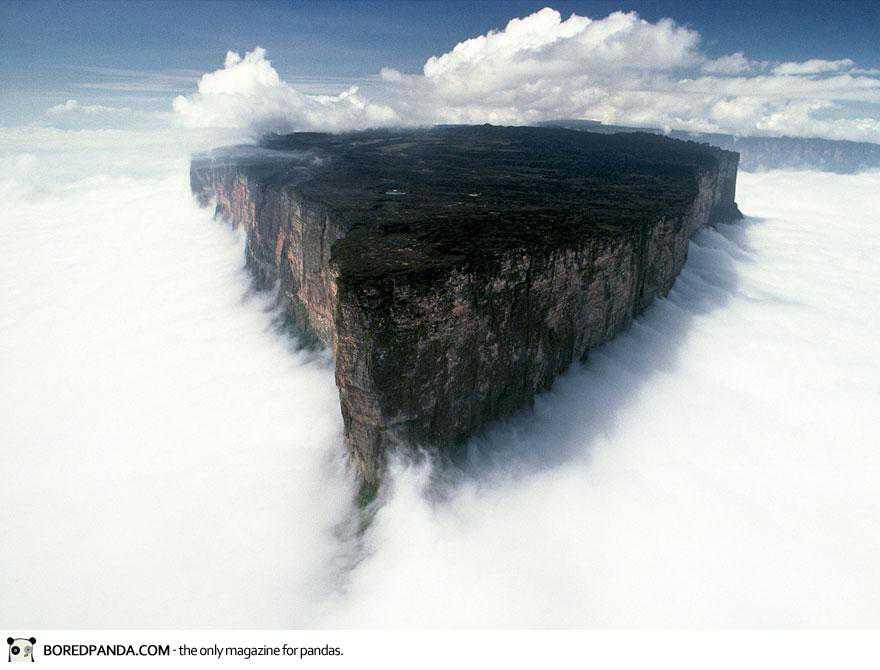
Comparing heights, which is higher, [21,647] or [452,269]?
[452,269]

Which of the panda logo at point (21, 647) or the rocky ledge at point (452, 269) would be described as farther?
the rocky ledge at point (452, 269)

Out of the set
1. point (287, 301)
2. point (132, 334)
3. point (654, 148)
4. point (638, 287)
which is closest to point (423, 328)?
point (638, 287)

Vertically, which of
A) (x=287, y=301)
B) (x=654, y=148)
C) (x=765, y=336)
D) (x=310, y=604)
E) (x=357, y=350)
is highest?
(x=654, y=148)

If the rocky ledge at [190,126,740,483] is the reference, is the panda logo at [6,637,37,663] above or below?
below

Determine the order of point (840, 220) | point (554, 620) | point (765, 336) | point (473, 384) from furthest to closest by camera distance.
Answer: point (840, 220), point (765, 336), point (473, 384), point (554, 620)

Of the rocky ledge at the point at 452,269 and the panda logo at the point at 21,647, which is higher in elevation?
Result: the rocky ledge at the point at 452,269

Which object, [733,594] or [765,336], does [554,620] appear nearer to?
[733,594]

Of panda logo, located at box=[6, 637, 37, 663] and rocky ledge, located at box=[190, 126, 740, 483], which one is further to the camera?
rocky ledge, located at box=[190, 126, 740, 483]

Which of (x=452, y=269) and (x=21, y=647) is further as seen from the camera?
(x=452, y=269)
